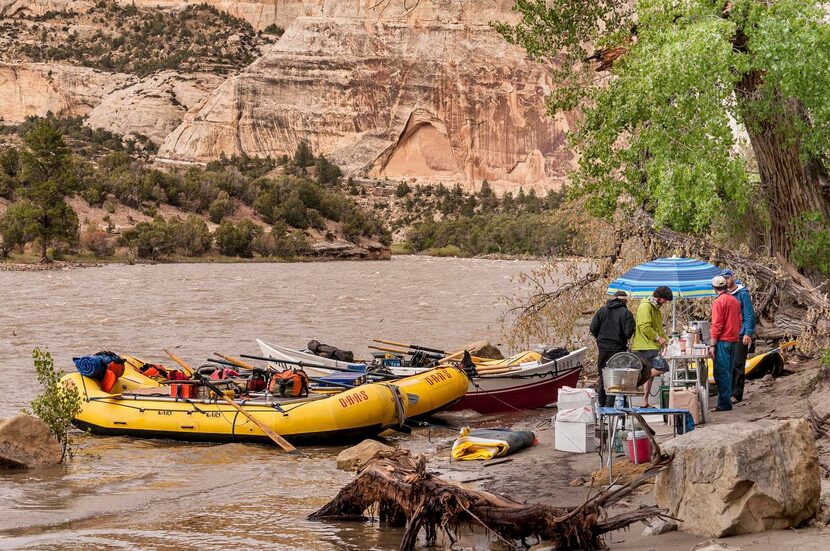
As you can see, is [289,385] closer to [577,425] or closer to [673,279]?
[577,425]

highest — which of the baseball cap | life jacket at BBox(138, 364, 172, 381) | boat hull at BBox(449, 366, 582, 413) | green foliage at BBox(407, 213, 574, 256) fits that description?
the baseball cap

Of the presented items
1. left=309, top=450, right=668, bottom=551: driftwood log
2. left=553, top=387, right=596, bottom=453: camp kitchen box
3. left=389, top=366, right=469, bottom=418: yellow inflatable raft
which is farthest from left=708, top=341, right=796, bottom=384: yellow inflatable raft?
left=309, top=450, right=668, bottom=551: driftwood log

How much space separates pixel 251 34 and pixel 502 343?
510ft

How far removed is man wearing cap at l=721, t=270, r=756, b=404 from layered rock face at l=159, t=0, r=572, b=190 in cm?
13960

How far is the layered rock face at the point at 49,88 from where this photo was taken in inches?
6112

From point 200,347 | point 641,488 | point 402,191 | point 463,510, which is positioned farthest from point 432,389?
point 402,191

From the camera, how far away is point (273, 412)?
574 inches

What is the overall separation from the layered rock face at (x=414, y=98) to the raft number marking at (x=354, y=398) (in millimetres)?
137942

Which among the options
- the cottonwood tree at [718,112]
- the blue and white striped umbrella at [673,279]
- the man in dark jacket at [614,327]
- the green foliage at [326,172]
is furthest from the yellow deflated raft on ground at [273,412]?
the green foliage at [326,172]

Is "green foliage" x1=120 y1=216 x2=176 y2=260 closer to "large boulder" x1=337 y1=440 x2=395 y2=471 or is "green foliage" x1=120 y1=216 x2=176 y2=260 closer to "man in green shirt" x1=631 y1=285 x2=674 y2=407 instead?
Result: "large boulder" x1=337 y1=440 x2=395 y2=471

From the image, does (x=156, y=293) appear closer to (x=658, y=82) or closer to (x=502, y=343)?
(x=502, y=343)

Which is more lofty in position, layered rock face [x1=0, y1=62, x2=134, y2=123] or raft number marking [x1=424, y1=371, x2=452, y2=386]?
layered rock face [x1=0, y1=62, x2=134, y2=123]

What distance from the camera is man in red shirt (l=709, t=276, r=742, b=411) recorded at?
1247cm

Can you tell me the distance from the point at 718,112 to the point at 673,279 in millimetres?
2017
